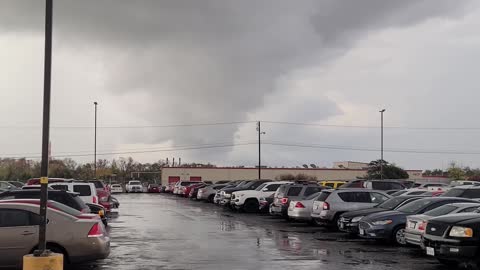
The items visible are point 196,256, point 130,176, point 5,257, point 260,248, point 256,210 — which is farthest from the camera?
point 130,176

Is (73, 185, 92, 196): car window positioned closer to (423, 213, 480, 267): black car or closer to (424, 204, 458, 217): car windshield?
(424, 204, 458, 217): car windshield

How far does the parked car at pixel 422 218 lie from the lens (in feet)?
46.7

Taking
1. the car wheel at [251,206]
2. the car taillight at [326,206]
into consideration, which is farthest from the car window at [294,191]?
the car wheel at [251,206]

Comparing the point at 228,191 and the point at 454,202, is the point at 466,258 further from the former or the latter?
the point at 228,191

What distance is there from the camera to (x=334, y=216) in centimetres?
2080

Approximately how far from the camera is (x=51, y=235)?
11.1 m

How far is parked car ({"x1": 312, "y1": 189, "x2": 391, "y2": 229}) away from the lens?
20812 millimetres

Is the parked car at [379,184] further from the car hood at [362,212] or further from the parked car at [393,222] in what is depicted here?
the parked car at [393,222]

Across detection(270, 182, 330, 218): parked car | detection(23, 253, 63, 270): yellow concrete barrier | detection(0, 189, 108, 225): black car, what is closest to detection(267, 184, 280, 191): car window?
detection(270, 182, 330, 218): parked car

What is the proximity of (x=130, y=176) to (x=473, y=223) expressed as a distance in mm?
126382

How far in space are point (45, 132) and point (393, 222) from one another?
10829mm

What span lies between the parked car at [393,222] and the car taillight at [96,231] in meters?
8.39

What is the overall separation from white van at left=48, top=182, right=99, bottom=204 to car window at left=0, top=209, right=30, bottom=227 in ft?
32.1

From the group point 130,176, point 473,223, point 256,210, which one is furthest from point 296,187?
point 130,176
